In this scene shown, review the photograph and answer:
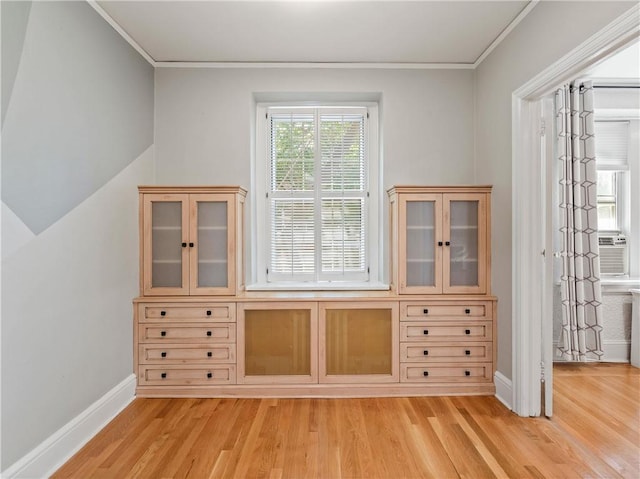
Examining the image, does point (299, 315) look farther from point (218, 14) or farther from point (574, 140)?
point (574, 140)

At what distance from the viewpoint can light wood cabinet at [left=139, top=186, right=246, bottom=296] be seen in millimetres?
2875

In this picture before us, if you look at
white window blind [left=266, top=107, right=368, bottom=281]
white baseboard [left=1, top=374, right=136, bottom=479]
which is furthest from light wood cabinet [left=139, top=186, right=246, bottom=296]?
white baseboard [left=1, top=374, right=136, bottom=479]

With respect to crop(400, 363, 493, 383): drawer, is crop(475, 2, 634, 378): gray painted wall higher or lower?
higher

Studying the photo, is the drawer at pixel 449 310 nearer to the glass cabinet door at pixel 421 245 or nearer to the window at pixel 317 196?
the glass cabinet door at pixel 421 245

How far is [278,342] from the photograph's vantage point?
9.41 ft

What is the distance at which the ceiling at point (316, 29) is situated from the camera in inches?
94.4

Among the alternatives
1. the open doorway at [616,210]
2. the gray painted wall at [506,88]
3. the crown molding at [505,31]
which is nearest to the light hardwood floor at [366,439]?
the gray painted wall at [506,88]

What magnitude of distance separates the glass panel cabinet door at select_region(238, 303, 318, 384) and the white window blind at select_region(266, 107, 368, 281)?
2.06 ft

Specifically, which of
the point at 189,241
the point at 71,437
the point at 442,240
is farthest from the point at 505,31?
the point at 71,437

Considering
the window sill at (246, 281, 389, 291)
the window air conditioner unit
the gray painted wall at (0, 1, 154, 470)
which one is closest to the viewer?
the gray painted wall at (0, 1, 154, 470)

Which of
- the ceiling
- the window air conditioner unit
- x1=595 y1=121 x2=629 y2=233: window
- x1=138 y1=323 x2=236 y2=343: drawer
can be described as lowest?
x1=138 y1=323 x2=236 y2=343: drawer

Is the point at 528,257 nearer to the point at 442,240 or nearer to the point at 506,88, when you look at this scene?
the point at 442,240

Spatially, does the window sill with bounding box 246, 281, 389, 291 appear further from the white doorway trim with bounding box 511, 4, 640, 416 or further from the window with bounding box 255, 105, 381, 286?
the white doorway trim with bounding box 511, 4, 640, 416

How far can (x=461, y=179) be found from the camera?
328 cm
